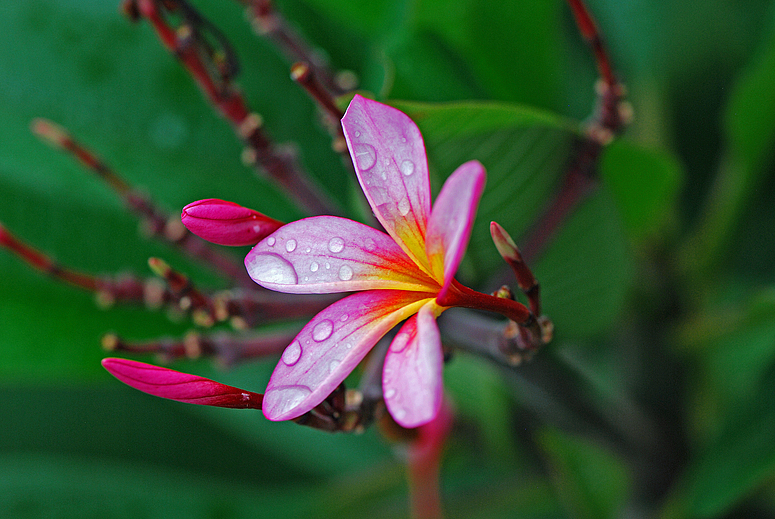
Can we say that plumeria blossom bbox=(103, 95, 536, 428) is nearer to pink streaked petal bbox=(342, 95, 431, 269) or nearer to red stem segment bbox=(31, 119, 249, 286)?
pink streaked petal bbox=(342, 95, 431, 269)

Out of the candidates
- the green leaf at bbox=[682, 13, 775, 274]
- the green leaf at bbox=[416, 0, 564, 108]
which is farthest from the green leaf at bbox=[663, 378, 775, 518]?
the green leaf at bbox=[416, 0, 564, 108]

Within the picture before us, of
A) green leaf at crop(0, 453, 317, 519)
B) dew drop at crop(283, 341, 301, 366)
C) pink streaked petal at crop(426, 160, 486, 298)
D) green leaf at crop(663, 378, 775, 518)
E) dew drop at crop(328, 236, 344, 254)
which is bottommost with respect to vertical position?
green leaf at crop(0, 453, 317, 519)

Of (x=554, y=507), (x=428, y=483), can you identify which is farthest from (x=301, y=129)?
(x=554, y=507)

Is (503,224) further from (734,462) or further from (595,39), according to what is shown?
(734,462)

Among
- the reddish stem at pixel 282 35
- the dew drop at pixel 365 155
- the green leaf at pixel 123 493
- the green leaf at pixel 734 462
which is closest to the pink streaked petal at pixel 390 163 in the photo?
the dew drop at pixel 365 155

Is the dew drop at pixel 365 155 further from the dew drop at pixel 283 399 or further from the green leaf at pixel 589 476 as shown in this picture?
the green leaf at pixel 589 476

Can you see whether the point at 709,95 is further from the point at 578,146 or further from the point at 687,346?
the point at 578,146
